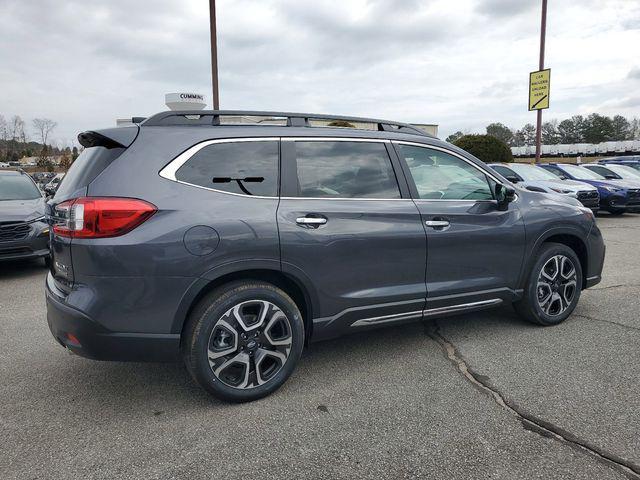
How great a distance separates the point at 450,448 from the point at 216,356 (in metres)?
1.42

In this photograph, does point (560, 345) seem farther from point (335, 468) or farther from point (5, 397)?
point (5, 397)

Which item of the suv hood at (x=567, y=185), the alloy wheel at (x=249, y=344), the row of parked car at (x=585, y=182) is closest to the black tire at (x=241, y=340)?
the alloy wheel at (x=249, y=344)

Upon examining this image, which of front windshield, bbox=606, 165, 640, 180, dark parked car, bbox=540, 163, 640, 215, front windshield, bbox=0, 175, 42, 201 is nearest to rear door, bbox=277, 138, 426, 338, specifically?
front windshield, bbox=0, 175, 42, 201

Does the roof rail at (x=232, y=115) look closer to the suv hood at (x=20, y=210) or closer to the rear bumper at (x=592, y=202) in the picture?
the suv hood at (x=20, y=210)

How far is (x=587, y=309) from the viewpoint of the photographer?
4883mm

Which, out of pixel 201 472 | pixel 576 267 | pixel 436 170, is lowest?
pixel 201 472

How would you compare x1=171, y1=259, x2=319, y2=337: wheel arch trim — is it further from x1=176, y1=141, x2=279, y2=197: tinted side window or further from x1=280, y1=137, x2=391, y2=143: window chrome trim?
x1=280, y1=137, x2=391, y2=143: window chrome trim

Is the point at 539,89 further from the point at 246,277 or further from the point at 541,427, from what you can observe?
the point at 246,277

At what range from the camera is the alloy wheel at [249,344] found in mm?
2932

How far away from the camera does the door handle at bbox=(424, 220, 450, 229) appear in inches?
141

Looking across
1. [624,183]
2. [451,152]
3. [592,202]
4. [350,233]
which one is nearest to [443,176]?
[451,152]

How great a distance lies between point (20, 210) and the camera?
699 cm

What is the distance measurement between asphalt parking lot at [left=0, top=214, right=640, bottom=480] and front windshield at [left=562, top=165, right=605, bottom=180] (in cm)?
1141

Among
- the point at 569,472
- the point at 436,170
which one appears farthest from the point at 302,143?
the point at 569,472
